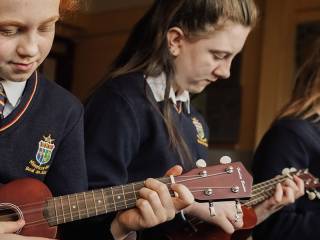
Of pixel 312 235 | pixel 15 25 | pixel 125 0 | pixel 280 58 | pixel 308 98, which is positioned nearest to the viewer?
pixel 15 25

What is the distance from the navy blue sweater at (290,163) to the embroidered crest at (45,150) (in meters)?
0.84

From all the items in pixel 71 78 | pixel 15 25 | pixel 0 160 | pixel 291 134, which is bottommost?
pixel 71 78

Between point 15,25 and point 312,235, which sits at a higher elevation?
point 15,25

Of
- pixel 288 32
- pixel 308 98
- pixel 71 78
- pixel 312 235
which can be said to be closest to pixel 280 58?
pixel 288 32

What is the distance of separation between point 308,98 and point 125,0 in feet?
8.70

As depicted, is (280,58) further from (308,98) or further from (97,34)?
(97,34)

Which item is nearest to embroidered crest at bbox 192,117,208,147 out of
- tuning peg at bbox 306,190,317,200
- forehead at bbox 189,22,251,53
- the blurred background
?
forehead at bbox 189,22,251,53

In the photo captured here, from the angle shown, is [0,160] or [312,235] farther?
[312,235]

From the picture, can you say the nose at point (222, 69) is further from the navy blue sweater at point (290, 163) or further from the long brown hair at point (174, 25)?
the navy blue sweater at point (290, 163)

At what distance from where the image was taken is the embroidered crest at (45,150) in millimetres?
1257

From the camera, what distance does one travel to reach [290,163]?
6.13 ft

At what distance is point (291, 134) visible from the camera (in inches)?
74.4

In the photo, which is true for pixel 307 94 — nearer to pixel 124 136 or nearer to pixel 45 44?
pixel 124 136

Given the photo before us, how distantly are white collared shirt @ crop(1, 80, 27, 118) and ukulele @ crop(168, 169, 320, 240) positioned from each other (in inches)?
20.8
